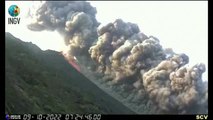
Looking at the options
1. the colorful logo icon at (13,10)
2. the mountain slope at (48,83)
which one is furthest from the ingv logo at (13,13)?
the mountain slope at (48,83)

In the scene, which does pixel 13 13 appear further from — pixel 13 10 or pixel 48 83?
pixel 48 83

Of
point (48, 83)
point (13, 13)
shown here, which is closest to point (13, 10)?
point (13, 13)

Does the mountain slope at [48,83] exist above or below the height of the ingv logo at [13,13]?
below

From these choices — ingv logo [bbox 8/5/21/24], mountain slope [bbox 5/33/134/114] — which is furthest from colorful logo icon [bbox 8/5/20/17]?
mountain slope [bbox 5/33/134/114]

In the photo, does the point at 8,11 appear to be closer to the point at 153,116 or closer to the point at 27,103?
the point at 27,103

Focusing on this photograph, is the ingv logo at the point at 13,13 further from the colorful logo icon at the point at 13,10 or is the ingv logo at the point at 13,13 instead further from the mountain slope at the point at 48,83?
the mountain slope at the point at 48,83

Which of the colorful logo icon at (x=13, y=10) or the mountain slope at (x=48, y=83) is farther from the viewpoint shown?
the mountain slope at (x=48, y=83)

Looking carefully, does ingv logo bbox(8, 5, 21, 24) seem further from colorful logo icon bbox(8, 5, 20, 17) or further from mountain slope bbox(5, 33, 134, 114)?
mountain slope bbox(5, 33, 134, 114)
